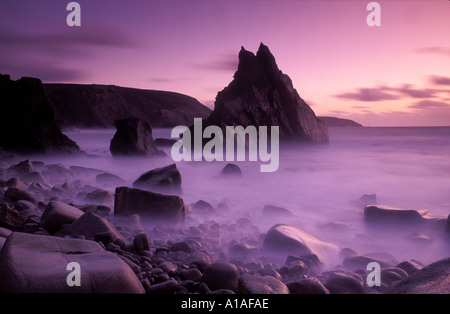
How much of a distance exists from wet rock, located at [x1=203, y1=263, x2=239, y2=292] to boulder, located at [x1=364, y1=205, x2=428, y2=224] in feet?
11.7

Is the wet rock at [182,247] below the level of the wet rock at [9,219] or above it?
below

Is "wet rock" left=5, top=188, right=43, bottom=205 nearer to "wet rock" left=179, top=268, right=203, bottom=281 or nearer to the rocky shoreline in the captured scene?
the rocky shoreline

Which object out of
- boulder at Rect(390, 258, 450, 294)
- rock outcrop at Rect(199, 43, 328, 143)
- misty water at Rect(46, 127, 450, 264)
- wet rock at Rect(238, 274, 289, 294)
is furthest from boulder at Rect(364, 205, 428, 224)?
rock outcrop at Rect(199, 43, 328, 143)

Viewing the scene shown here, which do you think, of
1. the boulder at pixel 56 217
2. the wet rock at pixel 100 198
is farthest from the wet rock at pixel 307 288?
the wet rock at pixel 100 198

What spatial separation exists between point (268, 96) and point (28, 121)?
15.9m

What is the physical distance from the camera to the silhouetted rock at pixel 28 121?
11.1m

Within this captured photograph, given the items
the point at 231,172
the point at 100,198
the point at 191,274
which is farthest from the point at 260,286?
the point at 231,172

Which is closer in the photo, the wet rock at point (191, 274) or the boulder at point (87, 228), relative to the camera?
the wet rock at point (191, 274)

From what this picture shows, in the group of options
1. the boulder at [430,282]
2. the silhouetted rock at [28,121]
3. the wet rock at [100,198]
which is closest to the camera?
the boulder at [430,282]

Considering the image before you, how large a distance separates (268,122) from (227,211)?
55.7 ft

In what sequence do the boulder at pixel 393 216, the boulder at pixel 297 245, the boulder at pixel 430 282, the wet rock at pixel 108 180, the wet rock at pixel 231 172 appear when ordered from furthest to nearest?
Answer: 1. the wet rock at pixel 231 172
2. the wet rock at pixel 108 180
3. the boulder at pixel 393 216
4. the boulder at pixel 297 245
5. the boulder at pixel 430 282

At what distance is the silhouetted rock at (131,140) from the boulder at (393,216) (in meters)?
9.97

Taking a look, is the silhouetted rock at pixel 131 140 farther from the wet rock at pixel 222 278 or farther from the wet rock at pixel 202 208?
the wet rock at pixel 222 278
